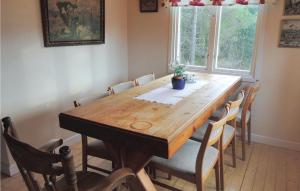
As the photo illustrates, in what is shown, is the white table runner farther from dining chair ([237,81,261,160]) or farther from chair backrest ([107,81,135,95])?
dining chair ([237,81,261,160])

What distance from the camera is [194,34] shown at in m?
3.26

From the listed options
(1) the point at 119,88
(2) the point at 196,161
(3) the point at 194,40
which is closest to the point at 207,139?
(2) the point at 196,161

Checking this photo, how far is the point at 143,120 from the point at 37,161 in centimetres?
67

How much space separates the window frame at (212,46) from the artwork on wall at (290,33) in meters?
0.24

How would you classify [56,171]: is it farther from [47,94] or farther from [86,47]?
[86,47]

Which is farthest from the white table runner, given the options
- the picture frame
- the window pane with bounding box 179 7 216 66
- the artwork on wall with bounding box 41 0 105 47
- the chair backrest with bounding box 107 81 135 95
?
the picture frame

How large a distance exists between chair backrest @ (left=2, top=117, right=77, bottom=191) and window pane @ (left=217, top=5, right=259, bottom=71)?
2.52 meters

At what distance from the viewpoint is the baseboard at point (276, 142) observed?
9.59 ft

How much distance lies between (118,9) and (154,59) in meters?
0.82

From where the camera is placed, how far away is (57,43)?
8.47 ft

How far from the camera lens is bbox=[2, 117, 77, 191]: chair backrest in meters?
0.99

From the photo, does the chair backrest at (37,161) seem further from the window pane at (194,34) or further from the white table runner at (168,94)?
the window pane at (194,34)

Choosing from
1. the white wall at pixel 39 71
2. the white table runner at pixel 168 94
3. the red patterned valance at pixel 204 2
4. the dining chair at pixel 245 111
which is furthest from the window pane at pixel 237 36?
the white wall at pixel 39 71

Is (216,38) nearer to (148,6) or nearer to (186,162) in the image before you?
(148,6)
